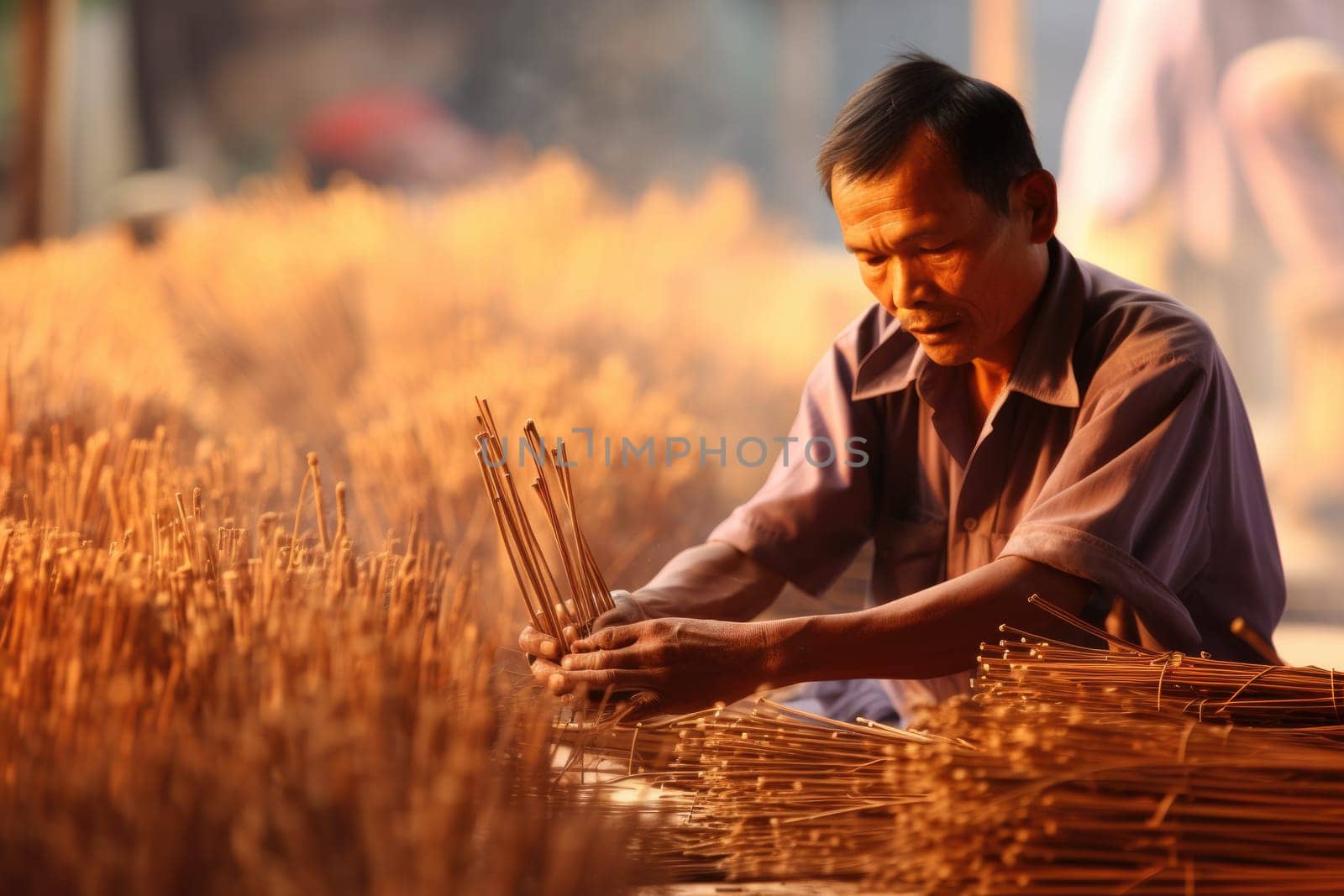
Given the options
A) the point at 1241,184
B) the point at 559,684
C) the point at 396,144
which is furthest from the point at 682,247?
the point at 559,684

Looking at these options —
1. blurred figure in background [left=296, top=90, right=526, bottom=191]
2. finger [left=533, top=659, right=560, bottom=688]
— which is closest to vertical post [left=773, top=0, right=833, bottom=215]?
blurred figure in background [left=296, top=90, right=526, bottom=191]

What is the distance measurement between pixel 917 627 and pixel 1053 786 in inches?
10.8

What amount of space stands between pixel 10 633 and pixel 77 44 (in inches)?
214

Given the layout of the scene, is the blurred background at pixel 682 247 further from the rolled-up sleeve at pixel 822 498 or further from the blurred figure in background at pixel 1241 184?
the rolled-up sleeve at pixel 822 498

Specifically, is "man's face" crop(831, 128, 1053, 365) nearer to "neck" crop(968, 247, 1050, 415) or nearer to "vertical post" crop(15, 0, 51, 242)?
"neck" crop(968, 247, 1050, 415)

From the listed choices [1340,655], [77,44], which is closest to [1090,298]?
[1340,655]

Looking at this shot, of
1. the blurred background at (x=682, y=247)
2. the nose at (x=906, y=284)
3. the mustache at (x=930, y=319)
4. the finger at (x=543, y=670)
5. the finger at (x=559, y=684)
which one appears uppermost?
the blurred background at (x=682, y=247)

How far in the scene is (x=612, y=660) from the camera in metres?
1.30

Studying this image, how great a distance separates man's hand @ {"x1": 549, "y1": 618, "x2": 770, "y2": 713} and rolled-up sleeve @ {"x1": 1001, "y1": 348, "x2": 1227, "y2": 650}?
294 millimetres

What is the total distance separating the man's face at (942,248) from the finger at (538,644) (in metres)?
0.51

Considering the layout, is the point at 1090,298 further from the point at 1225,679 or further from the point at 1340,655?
the point at 1340,655

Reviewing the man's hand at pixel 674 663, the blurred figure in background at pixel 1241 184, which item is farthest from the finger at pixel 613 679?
the blurred figure in background at pixel 1241 184

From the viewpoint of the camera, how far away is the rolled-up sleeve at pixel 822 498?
164 cm

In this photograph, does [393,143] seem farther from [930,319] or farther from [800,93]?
[930,319]
